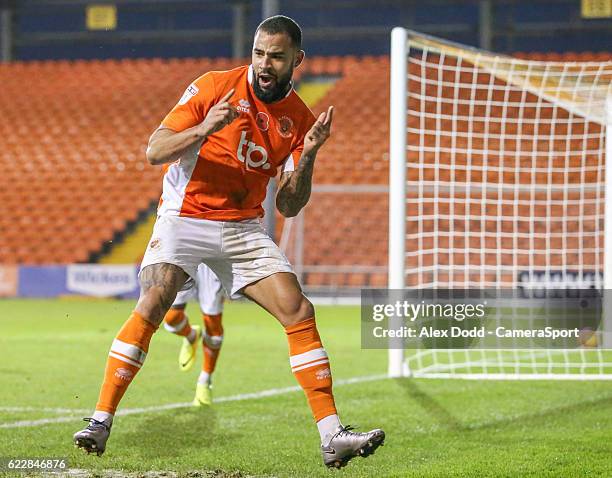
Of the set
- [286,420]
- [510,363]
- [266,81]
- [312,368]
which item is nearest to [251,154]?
[266,81]

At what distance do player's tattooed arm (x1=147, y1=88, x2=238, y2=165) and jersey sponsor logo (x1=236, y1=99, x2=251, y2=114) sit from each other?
182 mm

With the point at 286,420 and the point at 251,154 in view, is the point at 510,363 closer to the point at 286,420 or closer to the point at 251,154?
the point at 286,420

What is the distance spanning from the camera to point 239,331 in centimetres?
1226

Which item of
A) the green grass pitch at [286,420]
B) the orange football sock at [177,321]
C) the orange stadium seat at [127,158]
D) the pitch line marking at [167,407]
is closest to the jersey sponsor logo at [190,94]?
the green grass pitch at [286,420]

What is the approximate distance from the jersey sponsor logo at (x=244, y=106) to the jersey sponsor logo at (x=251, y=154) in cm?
10

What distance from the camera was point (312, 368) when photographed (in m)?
4.29

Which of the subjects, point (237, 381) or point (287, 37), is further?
point (237, 381)

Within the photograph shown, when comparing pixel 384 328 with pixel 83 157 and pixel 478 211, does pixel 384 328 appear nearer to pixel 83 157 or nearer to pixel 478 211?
pixel 478 211

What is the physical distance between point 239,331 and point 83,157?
12577 millimetres

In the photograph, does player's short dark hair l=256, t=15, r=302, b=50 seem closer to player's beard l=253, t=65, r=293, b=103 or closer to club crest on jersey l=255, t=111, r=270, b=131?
player's beard l=253, t=65, r=293, b=103

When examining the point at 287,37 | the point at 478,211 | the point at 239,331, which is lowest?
the point at 239,331

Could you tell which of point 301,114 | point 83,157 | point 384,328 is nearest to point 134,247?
point 83,157

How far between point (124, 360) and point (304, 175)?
44.6 inches

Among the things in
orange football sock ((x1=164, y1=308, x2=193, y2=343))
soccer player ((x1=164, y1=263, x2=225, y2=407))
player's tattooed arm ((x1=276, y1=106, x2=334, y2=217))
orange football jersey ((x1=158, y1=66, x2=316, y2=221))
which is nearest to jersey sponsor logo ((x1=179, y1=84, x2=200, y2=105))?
orange football jersey ((x1=158, y1=66, x2=316, y2=221))
